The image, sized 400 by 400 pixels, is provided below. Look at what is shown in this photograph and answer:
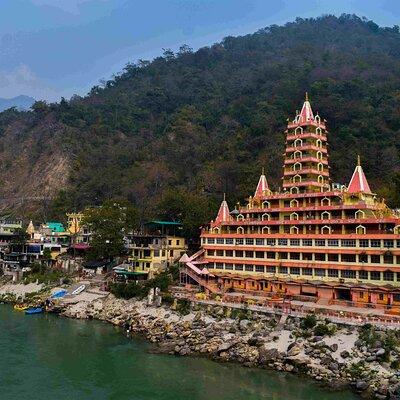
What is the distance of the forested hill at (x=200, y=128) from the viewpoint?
7781cm

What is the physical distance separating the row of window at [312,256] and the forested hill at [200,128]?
843 centimetres

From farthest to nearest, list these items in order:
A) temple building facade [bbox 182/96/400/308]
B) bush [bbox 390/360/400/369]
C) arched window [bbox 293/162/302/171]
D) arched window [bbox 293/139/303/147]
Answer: arched window [bbox 293/139/303/147] → arched window [bbox 293/162/302/171] → temple building facade [bbox 182/96/400/308] → bush [bbox 390/360/400/369]

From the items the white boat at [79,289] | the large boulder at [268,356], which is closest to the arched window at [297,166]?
the large boulder at [268,356]

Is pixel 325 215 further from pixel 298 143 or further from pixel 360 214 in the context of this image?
pixel 298 143

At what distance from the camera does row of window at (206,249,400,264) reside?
4059 centimetres

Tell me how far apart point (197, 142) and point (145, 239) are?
5033 cm

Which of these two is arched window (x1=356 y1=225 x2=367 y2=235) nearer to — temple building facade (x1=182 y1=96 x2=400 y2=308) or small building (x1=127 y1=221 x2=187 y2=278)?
temple building facade (x1=182 y1=96 x2=400 y2=308)

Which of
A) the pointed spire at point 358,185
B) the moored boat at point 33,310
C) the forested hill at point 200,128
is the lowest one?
the moored boat at point 33,310

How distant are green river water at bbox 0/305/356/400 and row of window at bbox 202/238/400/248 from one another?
15257 mm

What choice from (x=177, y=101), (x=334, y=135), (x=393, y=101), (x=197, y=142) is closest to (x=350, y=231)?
(x=334, y=135)

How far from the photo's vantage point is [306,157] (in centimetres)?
5066

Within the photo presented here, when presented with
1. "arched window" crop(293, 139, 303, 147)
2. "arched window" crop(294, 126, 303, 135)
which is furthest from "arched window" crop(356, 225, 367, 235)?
"arched window" crop(294, 126, 303, 135)

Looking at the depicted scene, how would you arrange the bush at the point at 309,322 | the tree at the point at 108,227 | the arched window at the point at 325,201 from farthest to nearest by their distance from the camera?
the tree at the point at 108,227 → the arched window at the point at 325,201 → the bush at the point at 309,322

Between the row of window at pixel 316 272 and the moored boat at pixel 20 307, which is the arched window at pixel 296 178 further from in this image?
the moored boat at pixel 20 307
